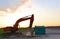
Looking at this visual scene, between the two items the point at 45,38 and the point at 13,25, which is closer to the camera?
the point at 45,38

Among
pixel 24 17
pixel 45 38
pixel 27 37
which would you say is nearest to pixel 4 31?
pixel 24 17

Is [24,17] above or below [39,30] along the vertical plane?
above

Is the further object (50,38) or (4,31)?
(4,31)

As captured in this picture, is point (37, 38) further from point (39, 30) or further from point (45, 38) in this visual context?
point (39, 30)

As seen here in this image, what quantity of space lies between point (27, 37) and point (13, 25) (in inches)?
74.0

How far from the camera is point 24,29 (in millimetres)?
13320

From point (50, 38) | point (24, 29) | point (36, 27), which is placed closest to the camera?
point (50, 38)

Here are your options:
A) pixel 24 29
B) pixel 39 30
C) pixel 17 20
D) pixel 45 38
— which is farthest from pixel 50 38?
pixel 24 29

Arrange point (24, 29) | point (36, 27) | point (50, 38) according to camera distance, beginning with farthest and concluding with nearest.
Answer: point (24, 29)
point (36, 27)
point (50, 38)

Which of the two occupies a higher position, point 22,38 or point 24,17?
point 24,17

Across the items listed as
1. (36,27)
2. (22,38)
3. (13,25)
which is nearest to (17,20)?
(13,25)

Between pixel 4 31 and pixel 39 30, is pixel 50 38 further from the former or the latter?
pixel 4 31

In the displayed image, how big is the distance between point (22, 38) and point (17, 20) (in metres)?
2.02

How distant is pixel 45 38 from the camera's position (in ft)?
33.3
